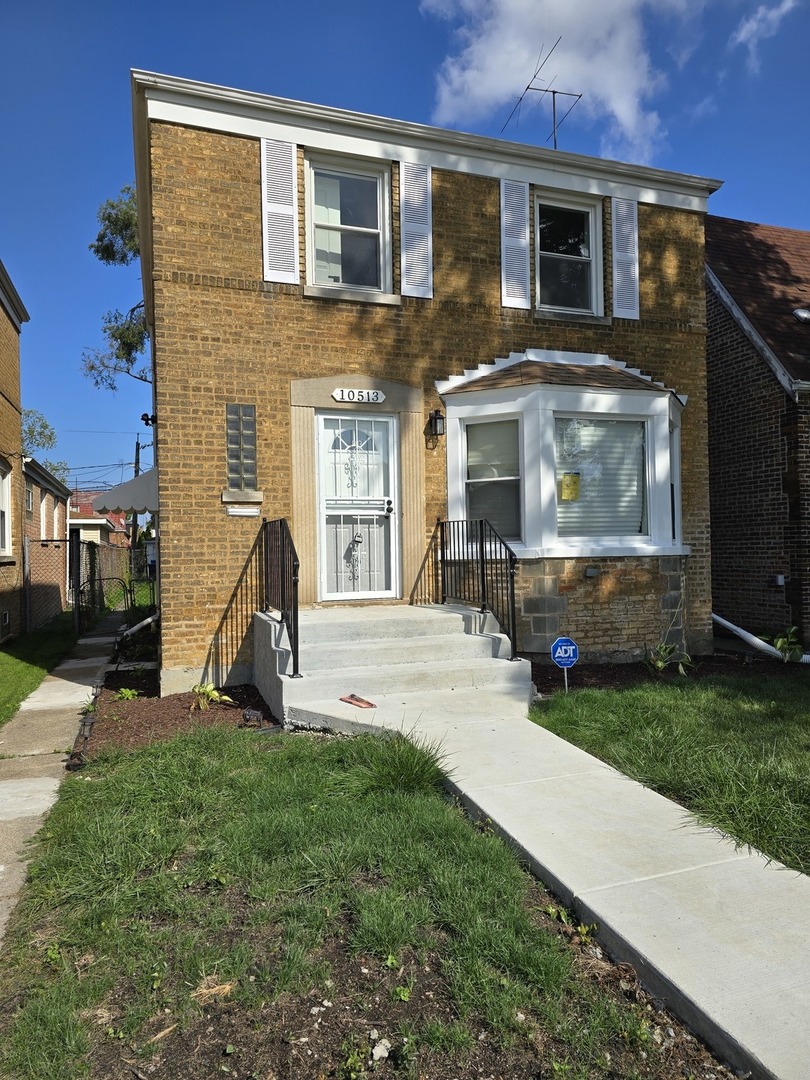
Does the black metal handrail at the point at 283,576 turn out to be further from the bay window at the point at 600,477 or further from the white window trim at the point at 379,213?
the bay window at the point at 600,477

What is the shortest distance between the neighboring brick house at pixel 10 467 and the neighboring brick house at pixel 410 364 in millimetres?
5864

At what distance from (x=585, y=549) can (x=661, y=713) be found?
291 cm

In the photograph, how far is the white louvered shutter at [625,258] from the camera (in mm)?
9234

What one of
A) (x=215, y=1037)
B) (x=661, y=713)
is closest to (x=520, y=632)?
(x=661, y=713)

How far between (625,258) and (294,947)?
9.01 m

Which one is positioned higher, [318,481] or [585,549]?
[318,481]

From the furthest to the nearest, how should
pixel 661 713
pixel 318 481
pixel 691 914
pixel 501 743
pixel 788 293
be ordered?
pixel 788 293 < pixel 318 481 < pixel 661 713 < pixel 501 743 < pixel 691 914

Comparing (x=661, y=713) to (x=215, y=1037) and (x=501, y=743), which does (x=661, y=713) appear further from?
(x=215, y=1037)

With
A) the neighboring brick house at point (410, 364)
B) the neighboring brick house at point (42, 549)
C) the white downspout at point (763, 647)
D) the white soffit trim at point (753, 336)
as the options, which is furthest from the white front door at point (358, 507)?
the neighboring brick house at point (42, 549)

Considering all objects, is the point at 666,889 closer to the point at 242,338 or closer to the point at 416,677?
the point at 416,677

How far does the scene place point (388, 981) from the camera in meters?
2.59

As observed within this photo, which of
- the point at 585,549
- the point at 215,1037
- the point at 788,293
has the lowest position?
the point at 215,1037

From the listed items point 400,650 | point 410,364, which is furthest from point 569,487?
point 400,650

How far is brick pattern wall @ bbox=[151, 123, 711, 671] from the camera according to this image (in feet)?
24.2
